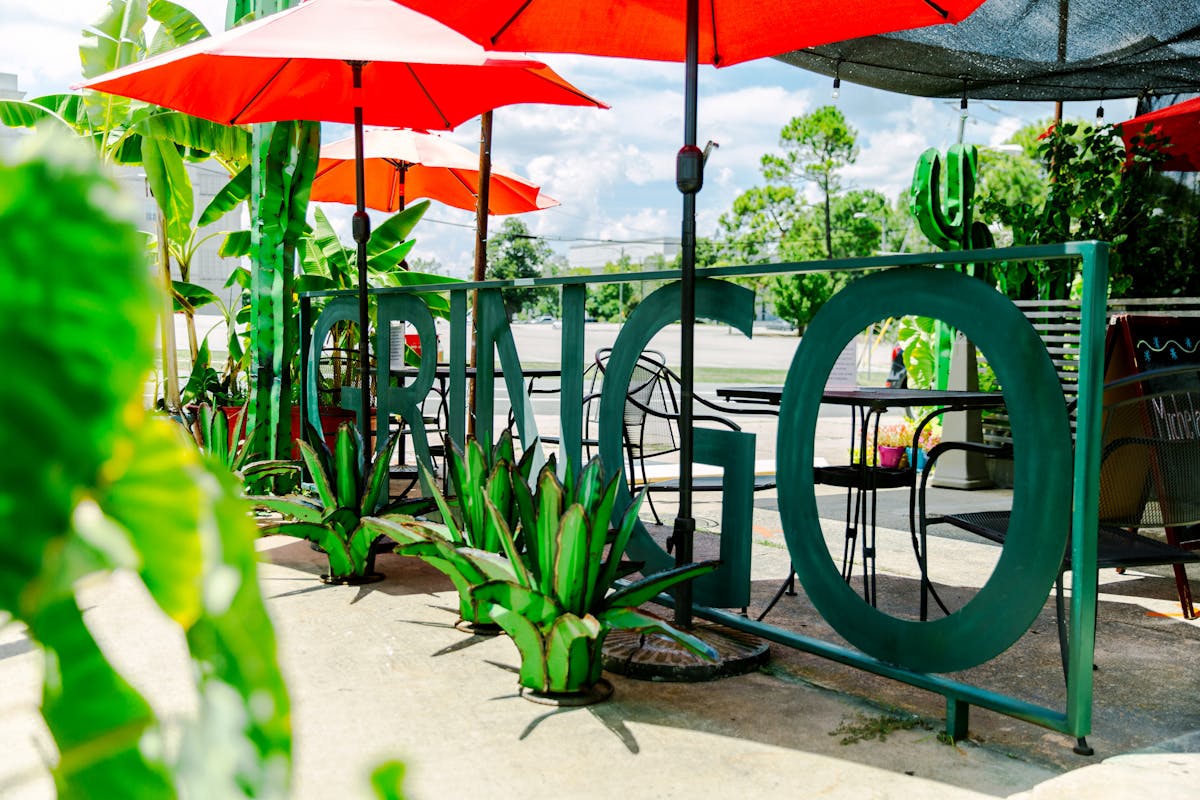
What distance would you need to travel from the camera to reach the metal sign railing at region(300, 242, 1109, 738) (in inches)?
107

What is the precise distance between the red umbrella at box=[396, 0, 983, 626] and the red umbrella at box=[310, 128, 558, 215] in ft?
16.0

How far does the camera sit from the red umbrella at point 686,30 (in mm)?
3672

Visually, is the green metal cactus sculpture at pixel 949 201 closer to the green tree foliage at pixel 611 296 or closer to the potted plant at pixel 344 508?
the potted plant at pixel 344 508

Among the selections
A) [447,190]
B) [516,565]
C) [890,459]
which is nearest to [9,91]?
[447,190]

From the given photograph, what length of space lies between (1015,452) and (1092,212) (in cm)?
662

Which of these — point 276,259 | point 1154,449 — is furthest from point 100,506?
point 276,259

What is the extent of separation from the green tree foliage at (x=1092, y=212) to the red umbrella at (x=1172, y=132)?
160 mm

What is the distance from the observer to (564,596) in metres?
3.29

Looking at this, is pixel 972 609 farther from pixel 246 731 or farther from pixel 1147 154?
pixel 1147 154

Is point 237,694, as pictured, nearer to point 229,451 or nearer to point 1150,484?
point 1150,484

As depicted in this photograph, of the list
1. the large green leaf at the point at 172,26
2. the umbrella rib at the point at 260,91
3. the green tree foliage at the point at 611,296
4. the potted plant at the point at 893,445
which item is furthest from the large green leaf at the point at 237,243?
the green tree foliage at the point at 611,296

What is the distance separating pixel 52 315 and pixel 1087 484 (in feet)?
9.20

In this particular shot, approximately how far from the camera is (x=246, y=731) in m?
0.31

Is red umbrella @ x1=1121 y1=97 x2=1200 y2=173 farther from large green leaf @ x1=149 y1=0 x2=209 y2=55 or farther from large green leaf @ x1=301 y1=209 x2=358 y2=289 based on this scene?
large green leaf @ x1=149 y1=0 x2=209 y2=55
